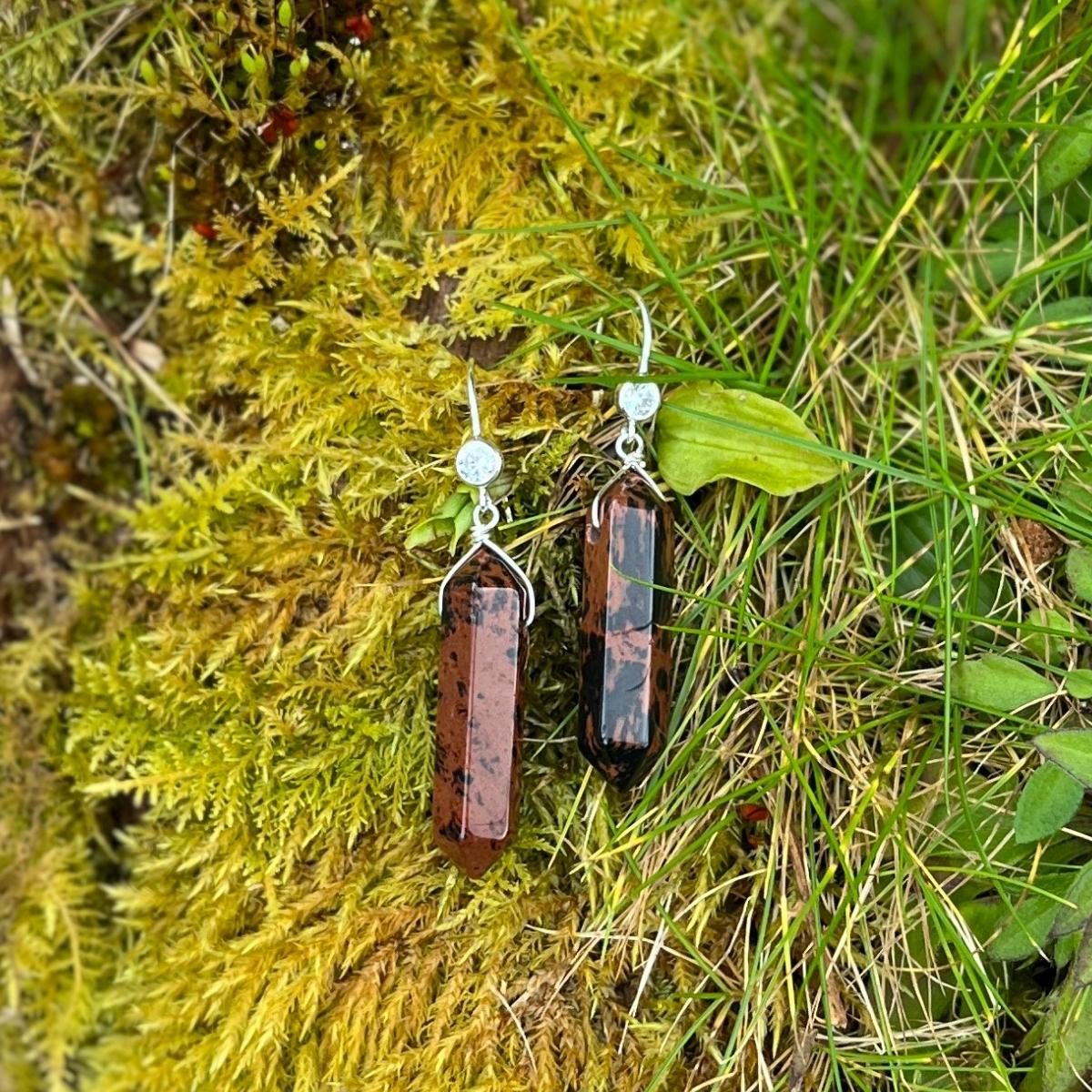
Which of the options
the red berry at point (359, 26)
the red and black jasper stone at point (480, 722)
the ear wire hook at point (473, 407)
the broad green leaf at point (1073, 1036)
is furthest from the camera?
the red berry at point (359, 26)

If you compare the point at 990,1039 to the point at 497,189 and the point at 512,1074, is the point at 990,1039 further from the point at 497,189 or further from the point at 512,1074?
the point at 497,189

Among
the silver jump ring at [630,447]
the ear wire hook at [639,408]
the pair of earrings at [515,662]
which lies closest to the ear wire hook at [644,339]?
the ear wire hook at [639,408]

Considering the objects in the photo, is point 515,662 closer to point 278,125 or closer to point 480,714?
point 480,714

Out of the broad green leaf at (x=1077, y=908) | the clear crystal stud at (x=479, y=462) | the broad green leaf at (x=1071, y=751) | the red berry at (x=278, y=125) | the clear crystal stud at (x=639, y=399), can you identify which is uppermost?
the red berry at (x=278, y=125)

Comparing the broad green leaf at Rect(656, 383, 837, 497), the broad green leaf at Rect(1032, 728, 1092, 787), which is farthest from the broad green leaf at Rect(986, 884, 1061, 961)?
the broad green leaf at Rect(656, 383, 837, 497)

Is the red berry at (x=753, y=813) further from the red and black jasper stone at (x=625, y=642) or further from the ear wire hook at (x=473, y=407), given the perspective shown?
the ear wire hook at (x=473, y=407)

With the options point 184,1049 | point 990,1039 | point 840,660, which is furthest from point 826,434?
point 184,1049
